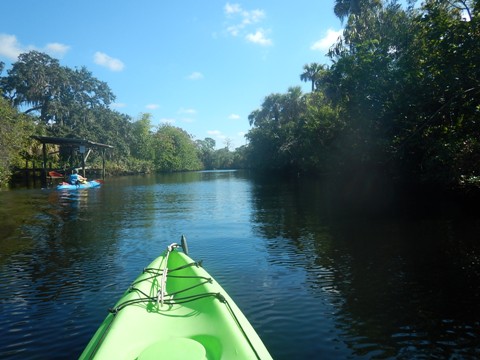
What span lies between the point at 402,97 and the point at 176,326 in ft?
70.6

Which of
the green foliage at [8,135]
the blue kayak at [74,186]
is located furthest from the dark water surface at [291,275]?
the blue kayak at [74,186]

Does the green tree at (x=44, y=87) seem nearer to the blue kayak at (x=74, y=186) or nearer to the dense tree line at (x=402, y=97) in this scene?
the blue kayak at (x=74, y=186)

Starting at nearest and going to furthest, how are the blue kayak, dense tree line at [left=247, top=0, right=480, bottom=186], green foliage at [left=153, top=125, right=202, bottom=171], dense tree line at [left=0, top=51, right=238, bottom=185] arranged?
dense tree line at [left=247, top=0, right=480, bottom=186] → the blue kayak → dense tree line at [left=0, top=51, right=238, bottom=185] → green foliage at [left=153, top=125, right=202, bottom=171]

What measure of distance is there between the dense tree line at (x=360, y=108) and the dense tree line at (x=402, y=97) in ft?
0.25

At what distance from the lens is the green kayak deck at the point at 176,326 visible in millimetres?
4059

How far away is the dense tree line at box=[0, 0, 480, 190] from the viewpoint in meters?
17.0

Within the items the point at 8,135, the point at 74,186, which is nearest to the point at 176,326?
the point at 8,135

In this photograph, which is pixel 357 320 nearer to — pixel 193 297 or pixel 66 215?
pixel 193 297

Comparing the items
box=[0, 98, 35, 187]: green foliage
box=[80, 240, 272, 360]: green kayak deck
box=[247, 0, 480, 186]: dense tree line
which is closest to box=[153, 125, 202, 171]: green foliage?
box=[247, 0, 480, 186]: dense tree line

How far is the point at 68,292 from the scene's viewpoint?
328 inches

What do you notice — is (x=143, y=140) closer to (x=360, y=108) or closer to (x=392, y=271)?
(x=360, y=108)

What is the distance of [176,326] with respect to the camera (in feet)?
16.5

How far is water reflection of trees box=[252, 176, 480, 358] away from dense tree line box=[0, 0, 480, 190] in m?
4.98

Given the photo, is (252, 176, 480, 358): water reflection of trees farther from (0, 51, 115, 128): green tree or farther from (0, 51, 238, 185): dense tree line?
(0, 51, 115, 128): green tree
